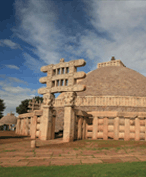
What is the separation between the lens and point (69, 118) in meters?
11.6

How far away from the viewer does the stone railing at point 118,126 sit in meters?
12.1

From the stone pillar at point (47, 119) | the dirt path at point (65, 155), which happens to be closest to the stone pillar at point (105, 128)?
the dirt path at point (65, 155)

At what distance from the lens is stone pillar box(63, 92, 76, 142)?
448 inches

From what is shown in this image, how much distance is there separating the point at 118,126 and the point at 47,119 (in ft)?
18.3

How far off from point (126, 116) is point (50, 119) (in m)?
5.97

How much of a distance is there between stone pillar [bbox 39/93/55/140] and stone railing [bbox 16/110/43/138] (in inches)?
46.1

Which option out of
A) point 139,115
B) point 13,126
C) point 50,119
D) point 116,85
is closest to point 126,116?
point 139,115

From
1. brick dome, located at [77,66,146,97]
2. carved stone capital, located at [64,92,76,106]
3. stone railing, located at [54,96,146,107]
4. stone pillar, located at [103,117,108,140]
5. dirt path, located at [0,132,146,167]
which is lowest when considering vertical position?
dirt path, located at [0,132,146,167]

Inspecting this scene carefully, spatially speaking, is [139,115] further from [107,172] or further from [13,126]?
[13,126]

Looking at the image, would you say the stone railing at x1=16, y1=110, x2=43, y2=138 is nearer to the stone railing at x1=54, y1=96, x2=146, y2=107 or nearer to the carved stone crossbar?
the carved stone crossbar

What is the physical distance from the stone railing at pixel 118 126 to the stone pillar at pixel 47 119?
321 centimetres

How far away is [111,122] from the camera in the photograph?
12.8m

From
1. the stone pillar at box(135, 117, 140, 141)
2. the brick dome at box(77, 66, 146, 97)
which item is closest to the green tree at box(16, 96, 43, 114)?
the brick dome at box(77, 66, 146, 97)

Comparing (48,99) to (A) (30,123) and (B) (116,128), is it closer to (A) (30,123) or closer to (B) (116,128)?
(A) (30,123)
